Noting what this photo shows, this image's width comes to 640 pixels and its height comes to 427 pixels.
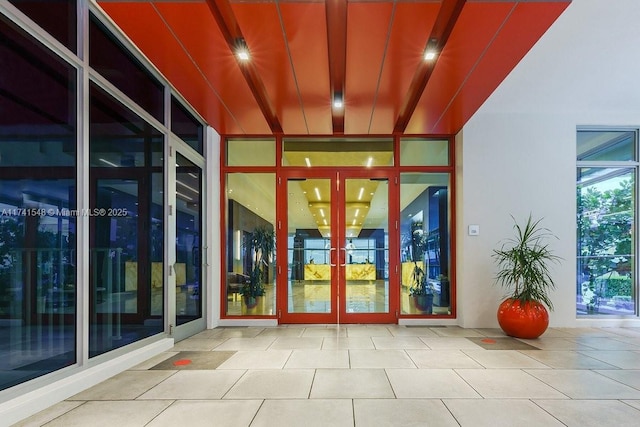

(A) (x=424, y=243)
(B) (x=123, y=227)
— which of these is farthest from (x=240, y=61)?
(A) (x=424, y=243)

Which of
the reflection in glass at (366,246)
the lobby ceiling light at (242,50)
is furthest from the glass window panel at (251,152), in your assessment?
the lobby ceiling light at (242,50)

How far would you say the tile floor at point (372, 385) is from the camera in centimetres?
258

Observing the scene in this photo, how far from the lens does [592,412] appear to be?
8.78 feet

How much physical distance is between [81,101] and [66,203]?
853mm

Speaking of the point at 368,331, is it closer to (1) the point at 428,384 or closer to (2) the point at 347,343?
(2) the point at 347,343

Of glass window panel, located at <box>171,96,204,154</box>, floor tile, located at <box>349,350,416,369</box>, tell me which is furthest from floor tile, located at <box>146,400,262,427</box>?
glass window panel, located at <box>171,96,204,154</box>

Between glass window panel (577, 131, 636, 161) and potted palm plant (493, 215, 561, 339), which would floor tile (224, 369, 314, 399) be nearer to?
potted palm plant (493, 215, 561, 339)

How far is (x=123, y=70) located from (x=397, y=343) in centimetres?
429

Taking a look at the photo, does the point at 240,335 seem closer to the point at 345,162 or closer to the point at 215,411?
the point at 215,411

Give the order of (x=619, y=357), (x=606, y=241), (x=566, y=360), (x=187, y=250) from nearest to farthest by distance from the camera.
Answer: (x=566, y=360) → (x=619, y=357) → (x=187, y=250) → (x=606, y=241)

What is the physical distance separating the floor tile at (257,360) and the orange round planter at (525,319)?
2.91 metres

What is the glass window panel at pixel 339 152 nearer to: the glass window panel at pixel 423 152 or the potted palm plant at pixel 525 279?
the glass window panel at pixel 423 152

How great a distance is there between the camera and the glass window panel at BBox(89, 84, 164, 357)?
3.37 m

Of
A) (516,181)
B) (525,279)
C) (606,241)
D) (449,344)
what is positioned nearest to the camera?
(449,344)
